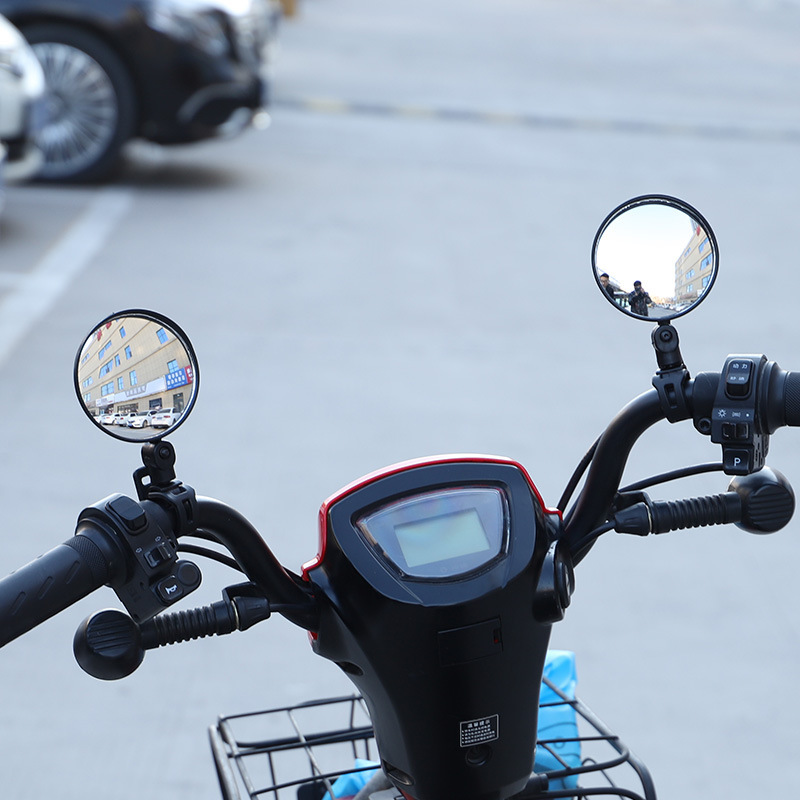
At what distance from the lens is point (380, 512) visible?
4.20 ft

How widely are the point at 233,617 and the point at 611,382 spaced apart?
458 centimetres

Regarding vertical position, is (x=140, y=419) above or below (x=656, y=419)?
above

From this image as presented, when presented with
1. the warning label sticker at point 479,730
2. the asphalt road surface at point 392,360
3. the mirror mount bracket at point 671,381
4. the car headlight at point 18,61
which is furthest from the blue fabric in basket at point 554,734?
the car headlight at point 18,61

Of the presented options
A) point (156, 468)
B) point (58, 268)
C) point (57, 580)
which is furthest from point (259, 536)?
point (58, 268)

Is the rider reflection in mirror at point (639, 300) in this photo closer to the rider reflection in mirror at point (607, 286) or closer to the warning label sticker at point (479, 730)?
A: the rider reflection in mirror at point (607, 286)

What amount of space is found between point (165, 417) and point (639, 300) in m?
0.54

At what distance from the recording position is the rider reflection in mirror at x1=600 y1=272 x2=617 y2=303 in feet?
4.70

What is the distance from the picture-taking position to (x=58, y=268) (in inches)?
269

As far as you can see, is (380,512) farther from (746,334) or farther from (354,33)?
(354,33)

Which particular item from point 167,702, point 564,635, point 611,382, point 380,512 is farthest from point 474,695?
point 611,382

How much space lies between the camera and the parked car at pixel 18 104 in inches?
282

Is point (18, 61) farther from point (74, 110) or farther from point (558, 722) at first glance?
point (558, 722)

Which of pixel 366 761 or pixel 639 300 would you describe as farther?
pixel 366 761

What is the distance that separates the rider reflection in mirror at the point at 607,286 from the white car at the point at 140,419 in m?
0.53
